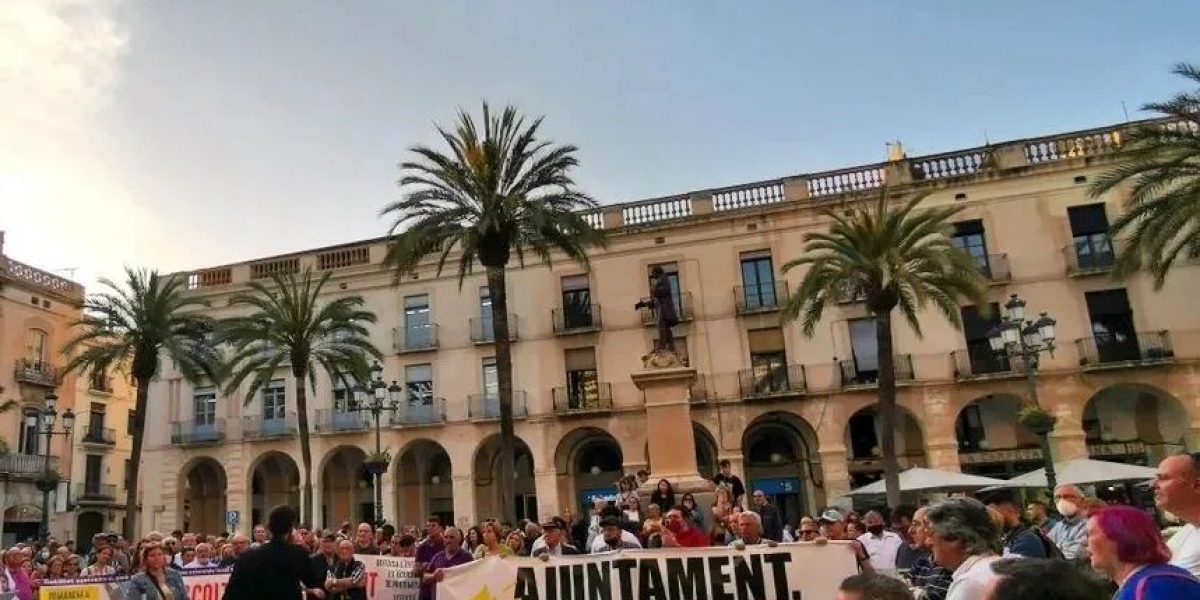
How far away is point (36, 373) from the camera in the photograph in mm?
38031

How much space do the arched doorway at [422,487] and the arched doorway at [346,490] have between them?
1.76 meters

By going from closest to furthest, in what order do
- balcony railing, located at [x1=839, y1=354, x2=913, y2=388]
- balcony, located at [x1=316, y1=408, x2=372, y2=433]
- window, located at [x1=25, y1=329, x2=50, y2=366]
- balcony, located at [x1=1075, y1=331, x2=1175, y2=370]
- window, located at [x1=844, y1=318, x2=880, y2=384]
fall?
1. balcony, located at [x1=1075, y1=331, x2=1175, y2=370]
2. balcony railing, located at [x1=839, y1=354, x2=913, y2=388]
3. window, located at [x1=844, y1=318, x2=880, y2=384]
4. balcony, located at [x1=316, y1=408, x2=372, y2=433]
5. window, located at [x1=25, y1=329, x2=50, y2=366]

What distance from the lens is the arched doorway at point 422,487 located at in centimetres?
3609

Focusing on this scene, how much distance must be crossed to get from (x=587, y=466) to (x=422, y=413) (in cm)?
727

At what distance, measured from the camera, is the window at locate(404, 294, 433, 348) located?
116ft

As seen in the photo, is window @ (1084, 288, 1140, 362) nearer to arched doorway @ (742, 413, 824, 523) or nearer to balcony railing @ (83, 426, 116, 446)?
arched doorway @ (742, 413, 824, 523)

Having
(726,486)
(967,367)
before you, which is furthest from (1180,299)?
(726,486)

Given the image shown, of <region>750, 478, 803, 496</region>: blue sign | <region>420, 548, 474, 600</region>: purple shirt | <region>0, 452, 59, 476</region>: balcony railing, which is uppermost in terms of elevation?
<region>0, 452, 59, 476</region>: balcony railing

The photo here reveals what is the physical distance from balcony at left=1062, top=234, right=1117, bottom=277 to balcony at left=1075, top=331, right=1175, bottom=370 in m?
2.37

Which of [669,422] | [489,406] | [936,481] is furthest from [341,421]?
[936,481]

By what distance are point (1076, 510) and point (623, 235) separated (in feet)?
87.8

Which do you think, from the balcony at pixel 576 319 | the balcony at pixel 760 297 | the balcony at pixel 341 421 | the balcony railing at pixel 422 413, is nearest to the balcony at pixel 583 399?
the balcony at pixel 576 319

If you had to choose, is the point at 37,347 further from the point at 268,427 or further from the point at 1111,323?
the point at 1111,323

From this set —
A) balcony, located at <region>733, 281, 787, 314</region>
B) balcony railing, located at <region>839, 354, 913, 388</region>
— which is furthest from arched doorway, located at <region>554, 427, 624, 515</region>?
balcony railing, located at <region>839, 354, 913, 388</region>
